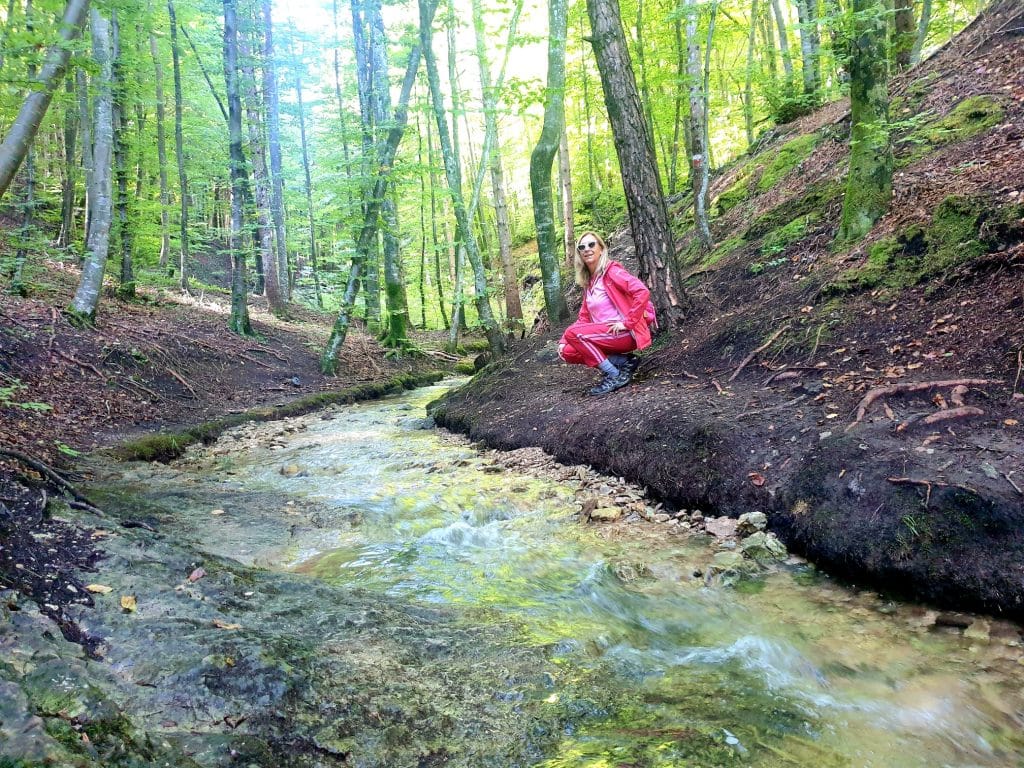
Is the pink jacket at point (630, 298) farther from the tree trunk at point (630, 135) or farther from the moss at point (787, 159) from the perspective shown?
the moss at point (787, 159)

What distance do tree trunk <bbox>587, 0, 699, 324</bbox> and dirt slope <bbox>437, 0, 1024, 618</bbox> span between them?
112cm

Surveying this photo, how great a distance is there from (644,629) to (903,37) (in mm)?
11520

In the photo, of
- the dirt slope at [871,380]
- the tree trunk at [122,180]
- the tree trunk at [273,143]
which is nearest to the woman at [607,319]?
the dirt slope at [871,380]

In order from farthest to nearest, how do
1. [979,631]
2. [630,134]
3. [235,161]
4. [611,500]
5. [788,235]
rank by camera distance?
[235,161] < [788,235] < [630,134] < [611,500] < [979,631]

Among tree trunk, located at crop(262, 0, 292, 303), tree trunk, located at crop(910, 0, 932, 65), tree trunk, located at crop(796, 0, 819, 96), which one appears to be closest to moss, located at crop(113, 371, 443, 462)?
tree trunk, located at crop(262, 0, 292, 303)

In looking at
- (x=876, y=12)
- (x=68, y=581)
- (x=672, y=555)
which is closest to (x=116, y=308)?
(x=68, y=581)

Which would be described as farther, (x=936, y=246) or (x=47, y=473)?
(x=936, y=246)

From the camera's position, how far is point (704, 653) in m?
2.82

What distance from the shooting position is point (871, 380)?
434 centimetres

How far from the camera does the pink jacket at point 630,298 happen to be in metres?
6.41

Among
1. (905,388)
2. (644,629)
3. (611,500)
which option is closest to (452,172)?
(611,500)

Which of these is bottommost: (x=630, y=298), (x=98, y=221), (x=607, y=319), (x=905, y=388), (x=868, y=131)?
(x=905, y=388)

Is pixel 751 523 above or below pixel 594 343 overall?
below

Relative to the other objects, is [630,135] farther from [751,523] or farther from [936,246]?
[751,523]
